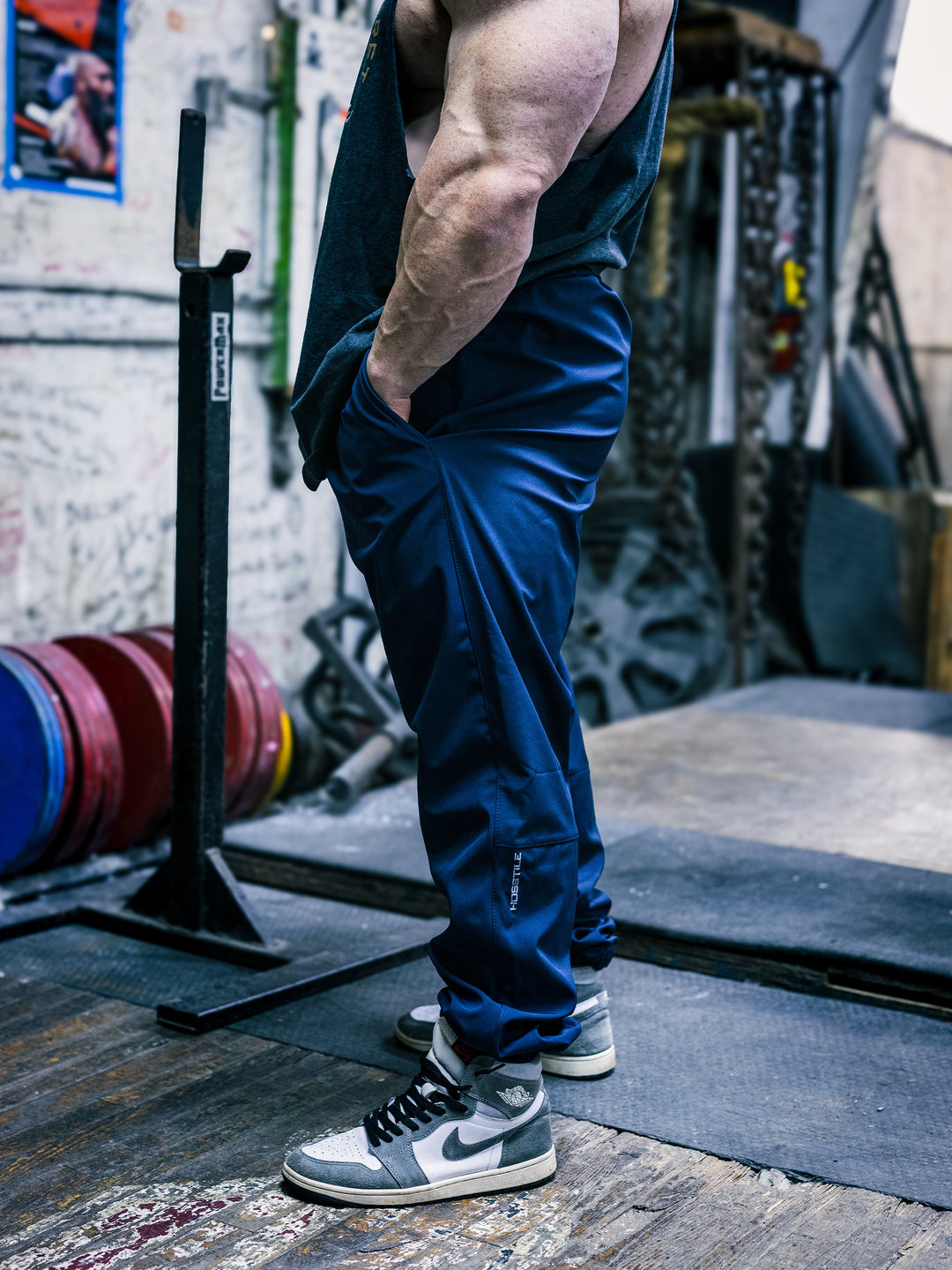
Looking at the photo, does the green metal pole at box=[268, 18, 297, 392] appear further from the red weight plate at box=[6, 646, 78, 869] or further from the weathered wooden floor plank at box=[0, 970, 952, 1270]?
the weathered wooden floor plank at box=[0, 970, 952, 1270]

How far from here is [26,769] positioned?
264 centimetres

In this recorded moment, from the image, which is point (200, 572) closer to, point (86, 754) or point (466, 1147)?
point (86, 754)

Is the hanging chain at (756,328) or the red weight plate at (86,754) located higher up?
the hanging chain at (756,328)

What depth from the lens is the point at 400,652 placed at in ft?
5.32

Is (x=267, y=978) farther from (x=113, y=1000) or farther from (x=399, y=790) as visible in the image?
(x=399, y=790)

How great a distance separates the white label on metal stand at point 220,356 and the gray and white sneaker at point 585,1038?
1023 millimetres

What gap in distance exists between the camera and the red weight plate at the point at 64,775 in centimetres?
267

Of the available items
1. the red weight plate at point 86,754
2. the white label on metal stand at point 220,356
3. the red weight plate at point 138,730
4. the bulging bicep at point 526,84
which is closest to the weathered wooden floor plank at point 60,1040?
the red weight plate at point 86,754

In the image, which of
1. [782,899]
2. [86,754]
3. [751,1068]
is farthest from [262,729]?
[751,1068]

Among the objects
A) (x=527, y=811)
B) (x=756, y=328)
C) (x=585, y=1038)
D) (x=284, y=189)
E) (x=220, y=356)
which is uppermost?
(x=284, y=189)

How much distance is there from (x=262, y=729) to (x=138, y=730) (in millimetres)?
377

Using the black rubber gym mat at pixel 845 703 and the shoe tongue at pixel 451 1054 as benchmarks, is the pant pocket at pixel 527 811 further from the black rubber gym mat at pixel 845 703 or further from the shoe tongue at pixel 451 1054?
the black rubber gym mat at pixel 845 703

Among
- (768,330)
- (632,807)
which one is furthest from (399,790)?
(768,330)

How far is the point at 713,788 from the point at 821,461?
9.66 feet
